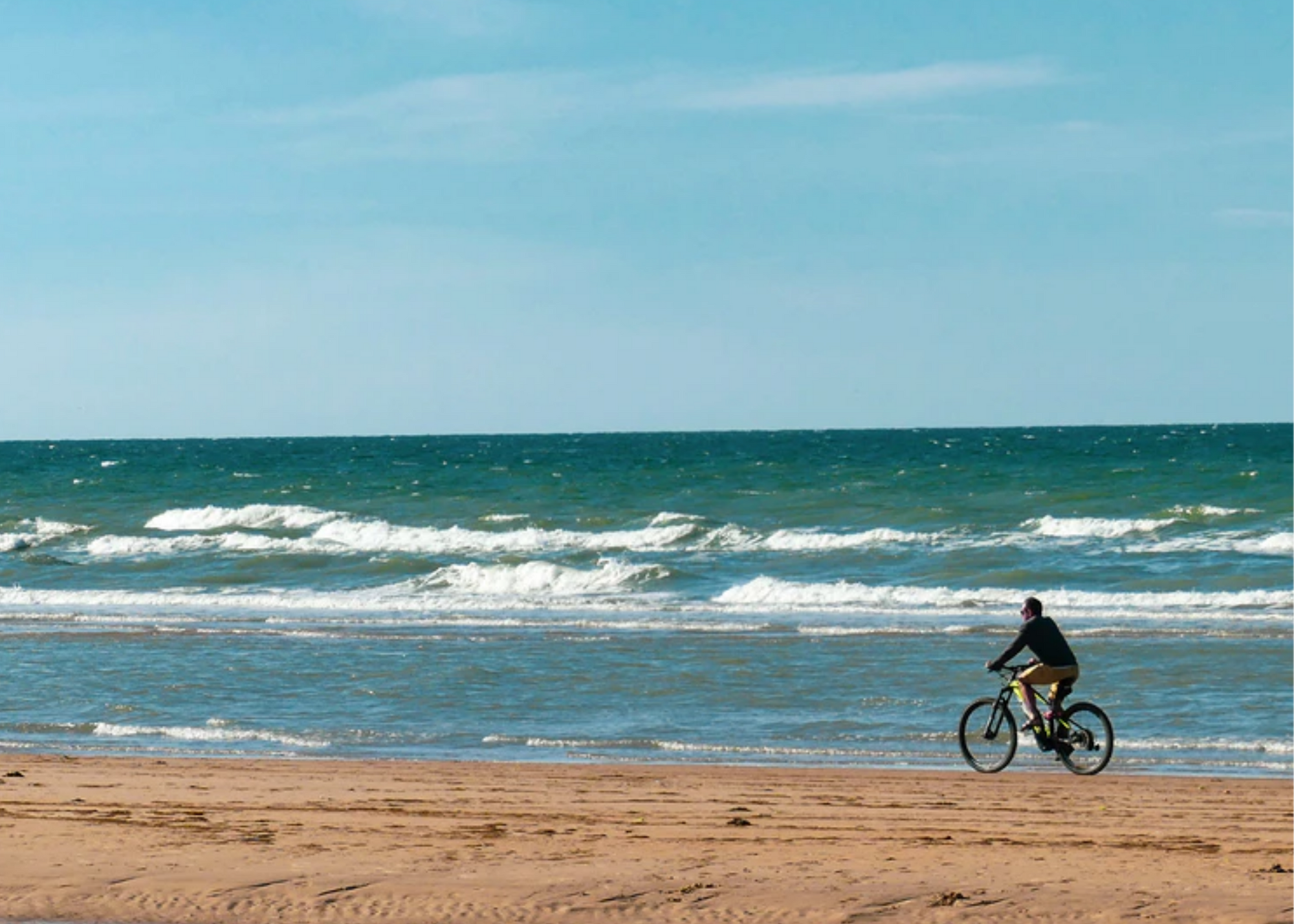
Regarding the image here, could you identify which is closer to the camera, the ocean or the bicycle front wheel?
the bicycle front wheel

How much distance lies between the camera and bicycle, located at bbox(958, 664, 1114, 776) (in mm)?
12625

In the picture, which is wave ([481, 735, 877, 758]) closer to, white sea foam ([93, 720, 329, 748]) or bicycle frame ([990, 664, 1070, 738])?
bicycle frame ([990, 664, 1070, 738])

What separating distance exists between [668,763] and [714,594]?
1486cm

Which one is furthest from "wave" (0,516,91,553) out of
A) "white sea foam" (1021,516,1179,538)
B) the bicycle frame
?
the bicycle frame

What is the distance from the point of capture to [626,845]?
352 inches

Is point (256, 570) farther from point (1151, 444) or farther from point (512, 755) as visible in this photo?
point (1151, 444)

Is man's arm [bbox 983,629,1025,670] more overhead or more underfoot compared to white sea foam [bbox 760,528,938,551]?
more underfoot

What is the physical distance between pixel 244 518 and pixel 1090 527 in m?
26.6

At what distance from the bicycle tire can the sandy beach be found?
0.45 metres

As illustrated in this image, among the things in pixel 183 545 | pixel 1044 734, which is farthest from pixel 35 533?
pixel 1044 734

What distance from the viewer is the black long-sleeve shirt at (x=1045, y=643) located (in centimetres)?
1309

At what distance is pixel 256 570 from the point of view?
32.8m

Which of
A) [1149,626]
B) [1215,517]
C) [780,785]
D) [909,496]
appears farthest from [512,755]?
[909,496]

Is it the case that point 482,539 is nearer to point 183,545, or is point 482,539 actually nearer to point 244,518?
point 183,545
